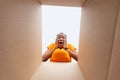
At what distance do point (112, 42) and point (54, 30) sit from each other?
1998 mm

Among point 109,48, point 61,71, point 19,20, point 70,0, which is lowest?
point 61,71

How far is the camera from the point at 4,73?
1.57 ft

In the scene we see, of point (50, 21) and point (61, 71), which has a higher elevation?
point (50, 21)

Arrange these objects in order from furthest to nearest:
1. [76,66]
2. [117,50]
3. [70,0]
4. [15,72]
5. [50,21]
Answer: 1. [50,21]
2. [76,66]
3. [70,0]
4. [15,72]
5. [117,50]

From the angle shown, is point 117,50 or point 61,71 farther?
point 61,71

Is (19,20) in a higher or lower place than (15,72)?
higher

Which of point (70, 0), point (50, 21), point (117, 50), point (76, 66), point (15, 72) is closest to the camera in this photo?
point (117, 50)

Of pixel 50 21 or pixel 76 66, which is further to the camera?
pixel 50 21

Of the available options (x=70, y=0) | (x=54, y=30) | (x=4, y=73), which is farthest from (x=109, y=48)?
(x=54, y=30)

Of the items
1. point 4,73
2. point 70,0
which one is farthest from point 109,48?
point 70,0

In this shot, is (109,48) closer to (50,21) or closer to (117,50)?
(117,50)

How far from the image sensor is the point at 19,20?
61 cm

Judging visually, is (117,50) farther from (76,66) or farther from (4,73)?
(76,66)

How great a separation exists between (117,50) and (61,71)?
713mm
